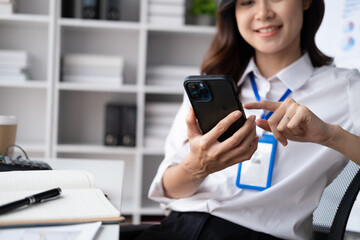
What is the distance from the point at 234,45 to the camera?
1408mm

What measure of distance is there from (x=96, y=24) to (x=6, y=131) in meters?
1.59

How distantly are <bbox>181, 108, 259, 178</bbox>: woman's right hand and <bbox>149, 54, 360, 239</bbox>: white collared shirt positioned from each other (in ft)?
0.52

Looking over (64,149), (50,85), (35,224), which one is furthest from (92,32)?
(35,224)

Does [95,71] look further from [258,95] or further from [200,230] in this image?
[200,230]

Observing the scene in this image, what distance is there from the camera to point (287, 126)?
88 cm

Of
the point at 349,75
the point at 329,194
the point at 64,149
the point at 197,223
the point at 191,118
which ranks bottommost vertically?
the point at 64,149

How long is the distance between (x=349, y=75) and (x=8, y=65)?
2.11m

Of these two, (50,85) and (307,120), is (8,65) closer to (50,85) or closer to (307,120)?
(50,85)

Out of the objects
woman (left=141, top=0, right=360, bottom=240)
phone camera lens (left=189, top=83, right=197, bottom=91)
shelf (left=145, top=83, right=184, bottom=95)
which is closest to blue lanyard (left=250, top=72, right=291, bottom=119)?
woman (left=141, top=0, right=360, bottom=240)

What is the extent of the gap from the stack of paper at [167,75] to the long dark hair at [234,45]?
124cm

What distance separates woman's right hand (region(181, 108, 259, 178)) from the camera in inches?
35.5

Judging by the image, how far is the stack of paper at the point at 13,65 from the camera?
255 centimetres

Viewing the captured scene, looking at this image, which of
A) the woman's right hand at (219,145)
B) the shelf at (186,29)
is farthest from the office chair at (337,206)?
the shelf at (186,29)

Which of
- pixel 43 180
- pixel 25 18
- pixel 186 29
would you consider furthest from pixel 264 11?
pixel 25 18
